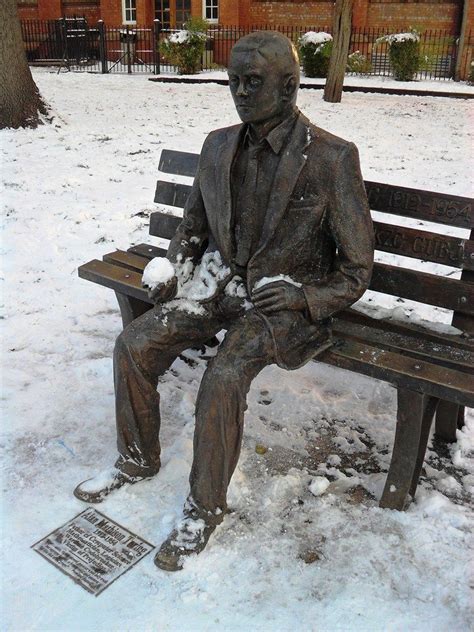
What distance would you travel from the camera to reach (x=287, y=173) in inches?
119

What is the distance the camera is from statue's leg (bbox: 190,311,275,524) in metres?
2.82

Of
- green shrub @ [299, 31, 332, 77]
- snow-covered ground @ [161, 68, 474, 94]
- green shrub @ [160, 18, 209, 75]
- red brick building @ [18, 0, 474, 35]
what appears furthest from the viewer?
red brick building @ [18, 0, 474, 35]

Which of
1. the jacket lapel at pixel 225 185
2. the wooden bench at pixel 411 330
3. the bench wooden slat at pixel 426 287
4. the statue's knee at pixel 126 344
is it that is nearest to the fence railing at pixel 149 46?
the wooden bench at pixel 411 330

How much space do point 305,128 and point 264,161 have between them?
0.74 feet

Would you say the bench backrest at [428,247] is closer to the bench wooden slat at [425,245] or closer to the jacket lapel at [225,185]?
the bench wooden slat at [425,245]

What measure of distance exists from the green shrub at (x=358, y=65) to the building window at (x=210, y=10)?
→ 502cm

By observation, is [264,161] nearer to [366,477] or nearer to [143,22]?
[366,477]

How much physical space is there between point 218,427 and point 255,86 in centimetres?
139

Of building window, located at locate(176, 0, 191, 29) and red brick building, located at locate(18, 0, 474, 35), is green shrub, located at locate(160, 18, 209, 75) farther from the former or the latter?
building window, located at locate(176, 0, 191, 29)

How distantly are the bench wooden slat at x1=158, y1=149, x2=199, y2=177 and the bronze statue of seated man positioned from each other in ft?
2.76

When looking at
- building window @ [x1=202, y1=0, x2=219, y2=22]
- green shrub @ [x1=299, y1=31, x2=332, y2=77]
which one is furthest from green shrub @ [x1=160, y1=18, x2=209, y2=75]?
building window @ [x1=202, y1=0, x2=219, y2=22]

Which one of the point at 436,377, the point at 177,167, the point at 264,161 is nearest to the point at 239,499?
the point at 436,377

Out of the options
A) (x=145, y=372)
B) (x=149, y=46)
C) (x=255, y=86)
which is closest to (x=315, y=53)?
(x=149, y=46)

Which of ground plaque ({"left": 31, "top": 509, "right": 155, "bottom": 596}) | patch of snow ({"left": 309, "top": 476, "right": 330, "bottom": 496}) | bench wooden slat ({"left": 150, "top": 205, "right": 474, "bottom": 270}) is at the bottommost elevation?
ground plaque ({"left": 31, "top": 509, "right": 155, "bottom": 596})
